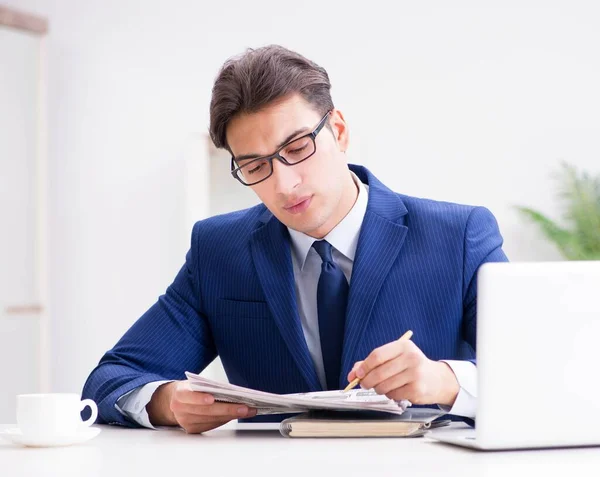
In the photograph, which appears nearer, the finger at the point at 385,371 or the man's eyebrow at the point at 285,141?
the finger at the point at 385,371

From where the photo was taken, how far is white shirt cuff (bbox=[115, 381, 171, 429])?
171 centimetres

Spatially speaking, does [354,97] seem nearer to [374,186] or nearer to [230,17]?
[230,17]

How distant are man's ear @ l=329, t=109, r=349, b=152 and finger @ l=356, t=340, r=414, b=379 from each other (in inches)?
27.1

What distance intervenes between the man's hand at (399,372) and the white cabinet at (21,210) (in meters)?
2.95

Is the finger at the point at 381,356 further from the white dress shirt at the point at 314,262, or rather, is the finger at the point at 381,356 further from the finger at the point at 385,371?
the white dress shirt at the point at 314,262

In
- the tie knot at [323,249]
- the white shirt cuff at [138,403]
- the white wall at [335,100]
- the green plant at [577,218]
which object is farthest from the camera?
the white wall at [335,100]

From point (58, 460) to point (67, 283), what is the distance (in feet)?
11.0

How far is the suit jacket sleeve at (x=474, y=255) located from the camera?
76.0 inches

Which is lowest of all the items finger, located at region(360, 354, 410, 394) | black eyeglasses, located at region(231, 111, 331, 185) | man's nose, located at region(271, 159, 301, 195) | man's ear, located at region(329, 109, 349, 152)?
finger, located at region(360, 354, 410, 394)

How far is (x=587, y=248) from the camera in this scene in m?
4.01

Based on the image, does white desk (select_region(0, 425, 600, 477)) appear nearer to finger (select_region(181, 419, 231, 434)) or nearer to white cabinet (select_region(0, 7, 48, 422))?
finger (select_region(181, 419, 231, 434))

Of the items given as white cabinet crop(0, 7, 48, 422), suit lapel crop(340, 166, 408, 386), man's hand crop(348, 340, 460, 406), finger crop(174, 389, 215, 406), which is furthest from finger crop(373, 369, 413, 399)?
white cabinet crop(0, 7, 48, 422)

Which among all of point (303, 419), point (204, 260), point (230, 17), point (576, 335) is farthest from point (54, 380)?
point (576, 335)

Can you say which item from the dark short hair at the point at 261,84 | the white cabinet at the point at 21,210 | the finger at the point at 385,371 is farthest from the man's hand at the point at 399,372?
the white cabinet at the point at 21,210
